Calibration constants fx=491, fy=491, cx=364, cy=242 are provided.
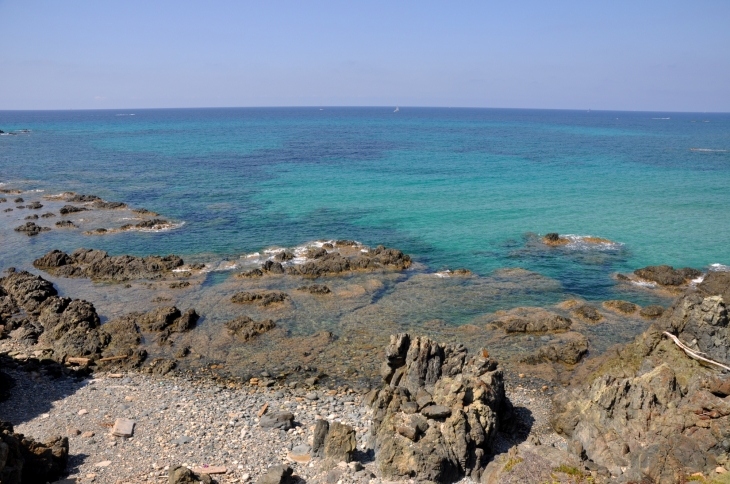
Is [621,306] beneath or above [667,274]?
beneath

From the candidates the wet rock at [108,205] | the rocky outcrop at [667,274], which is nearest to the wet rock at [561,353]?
the rocky outcrop at [667,274]

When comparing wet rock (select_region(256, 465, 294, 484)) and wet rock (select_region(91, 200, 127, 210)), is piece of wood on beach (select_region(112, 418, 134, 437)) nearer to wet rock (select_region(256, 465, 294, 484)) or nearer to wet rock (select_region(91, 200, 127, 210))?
wet rock (select_region(256, 465, 294, 484))

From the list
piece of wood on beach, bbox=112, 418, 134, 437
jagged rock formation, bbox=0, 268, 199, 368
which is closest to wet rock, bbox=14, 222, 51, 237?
jagged rock formation, bbox=0, 268, 199, 368

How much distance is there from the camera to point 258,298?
124ft

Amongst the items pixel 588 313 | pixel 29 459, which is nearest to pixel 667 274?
pixel 588 313

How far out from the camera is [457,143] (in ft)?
458

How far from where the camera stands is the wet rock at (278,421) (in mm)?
22672

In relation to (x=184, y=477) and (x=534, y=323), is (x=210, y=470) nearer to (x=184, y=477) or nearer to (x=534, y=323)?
(x=184, y=477)

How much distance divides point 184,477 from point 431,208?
5119cm

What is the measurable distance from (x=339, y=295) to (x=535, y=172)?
212 ft

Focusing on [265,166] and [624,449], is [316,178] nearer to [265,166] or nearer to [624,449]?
[265,166]

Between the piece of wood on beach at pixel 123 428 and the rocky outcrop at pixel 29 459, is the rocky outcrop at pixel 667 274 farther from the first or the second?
the rocky outcrop at pixel 29 459

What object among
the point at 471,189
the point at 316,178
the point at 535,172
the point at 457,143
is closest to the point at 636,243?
the point at 471,189

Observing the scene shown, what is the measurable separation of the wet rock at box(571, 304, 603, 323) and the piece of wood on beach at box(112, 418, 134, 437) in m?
29.1
